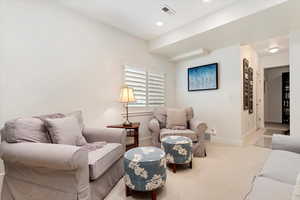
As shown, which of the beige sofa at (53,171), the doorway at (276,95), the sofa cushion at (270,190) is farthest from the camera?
the doorway at (276,95)

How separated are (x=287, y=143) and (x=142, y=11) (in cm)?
274

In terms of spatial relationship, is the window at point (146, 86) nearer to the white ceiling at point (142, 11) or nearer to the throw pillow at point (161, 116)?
the throw pillow at point (161, 116)

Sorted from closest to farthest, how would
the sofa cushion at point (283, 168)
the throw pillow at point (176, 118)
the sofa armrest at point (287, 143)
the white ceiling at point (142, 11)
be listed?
the sofa cushion at point (283, 168) < the sofa armrest at point (287, 143) < the white ceiling at point (142, 11) < the throw pillow at point (176, 118)

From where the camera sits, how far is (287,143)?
1.64m

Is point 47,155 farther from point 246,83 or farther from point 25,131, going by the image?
point 246,83

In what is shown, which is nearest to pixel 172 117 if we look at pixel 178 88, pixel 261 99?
pixel 178 88

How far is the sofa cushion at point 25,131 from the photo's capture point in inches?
59.3

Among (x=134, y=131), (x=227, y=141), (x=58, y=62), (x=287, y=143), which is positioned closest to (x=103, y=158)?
(x=134, y=131)

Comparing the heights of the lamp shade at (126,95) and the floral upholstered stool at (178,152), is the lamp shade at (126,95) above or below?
above

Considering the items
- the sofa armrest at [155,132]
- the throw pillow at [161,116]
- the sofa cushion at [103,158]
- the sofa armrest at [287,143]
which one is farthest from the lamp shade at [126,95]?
the sofa armrest at [287,143]

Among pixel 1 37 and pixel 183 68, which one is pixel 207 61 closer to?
pixel 183 68

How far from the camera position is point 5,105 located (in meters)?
1.93

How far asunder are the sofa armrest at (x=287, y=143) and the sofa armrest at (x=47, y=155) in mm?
1978

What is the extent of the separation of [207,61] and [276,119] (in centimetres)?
535
